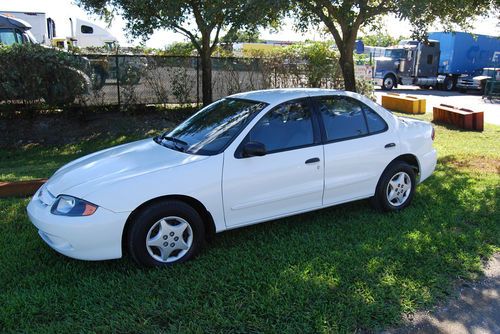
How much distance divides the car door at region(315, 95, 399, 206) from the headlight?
230cm

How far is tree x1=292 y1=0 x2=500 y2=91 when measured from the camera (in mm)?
8391

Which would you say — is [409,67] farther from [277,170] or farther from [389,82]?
[277,170]

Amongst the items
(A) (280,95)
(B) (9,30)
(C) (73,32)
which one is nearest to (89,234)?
(A) (280,95)

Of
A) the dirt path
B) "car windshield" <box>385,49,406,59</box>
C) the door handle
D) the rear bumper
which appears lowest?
the dirt path

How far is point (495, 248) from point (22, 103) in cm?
1015

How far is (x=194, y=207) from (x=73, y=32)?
24472 mm

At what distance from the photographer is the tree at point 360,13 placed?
27.5 ft

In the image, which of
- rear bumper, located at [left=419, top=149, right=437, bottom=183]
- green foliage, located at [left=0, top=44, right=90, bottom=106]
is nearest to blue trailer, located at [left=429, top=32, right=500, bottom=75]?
green foliage, located at [left=0, top=44, right=90, bottom=106]

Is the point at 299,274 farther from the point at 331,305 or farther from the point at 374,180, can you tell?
the point at 374,180

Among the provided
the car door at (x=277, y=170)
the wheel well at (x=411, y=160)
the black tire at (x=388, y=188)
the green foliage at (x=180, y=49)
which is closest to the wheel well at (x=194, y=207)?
the car door at (x=277, y=170)

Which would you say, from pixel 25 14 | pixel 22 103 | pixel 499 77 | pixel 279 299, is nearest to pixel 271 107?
pixel 279 299

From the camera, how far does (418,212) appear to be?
518 cm

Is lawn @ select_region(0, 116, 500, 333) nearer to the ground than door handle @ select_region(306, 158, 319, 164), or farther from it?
nearer to the ground

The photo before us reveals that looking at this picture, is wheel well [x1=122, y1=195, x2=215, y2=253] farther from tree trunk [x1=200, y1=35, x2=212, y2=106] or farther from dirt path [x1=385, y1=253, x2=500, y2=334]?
tree trunk [x1=200, y1=35, x2=212, y2=106]
